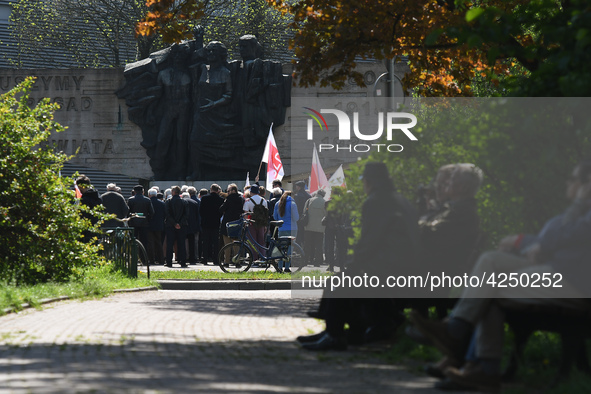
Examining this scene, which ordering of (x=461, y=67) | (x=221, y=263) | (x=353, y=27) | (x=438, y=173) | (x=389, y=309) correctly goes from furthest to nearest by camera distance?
(x=221, y=263) → (x=461, y=67) → (x=353, y=27) → (x=389, y=309) → (x=438, y=173)

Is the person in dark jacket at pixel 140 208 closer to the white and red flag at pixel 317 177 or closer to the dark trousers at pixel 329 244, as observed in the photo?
the white and red flag at pixel 317 177

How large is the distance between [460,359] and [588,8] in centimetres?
268

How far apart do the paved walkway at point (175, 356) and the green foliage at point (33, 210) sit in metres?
1.98

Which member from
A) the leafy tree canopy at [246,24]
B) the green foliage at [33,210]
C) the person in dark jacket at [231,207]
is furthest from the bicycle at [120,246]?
the leafy tree canopy at [246,24]

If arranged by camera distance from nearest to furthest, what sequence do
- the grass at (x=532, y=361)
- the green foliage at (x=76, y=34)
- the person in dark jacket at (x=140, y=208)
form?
the grass at (x=532, y=361) < the person in dark jacket at (x=140, y=208) < the green foliage at (x=76, y=34)

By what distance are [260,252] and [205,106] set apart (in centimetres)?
1388

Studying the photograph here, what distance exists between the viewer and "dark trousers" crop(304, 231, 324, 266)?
68.0ft

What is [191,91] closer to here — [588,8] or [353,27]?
[353,27]

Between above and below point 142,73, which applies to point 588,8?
below

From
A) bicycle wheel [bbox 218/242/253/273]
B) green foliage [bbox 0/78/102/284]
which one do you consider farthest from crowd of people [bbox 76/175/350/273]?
green foliage [bbox 0/78/102/284]

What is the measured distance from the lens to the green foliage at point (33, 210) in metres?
13.6

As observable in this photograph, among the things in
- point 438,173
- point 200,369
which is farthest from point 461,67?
point 200,369

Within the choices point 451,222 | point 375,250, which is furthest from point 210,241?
point 451,222

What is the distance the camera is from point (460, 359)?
20.3ft
